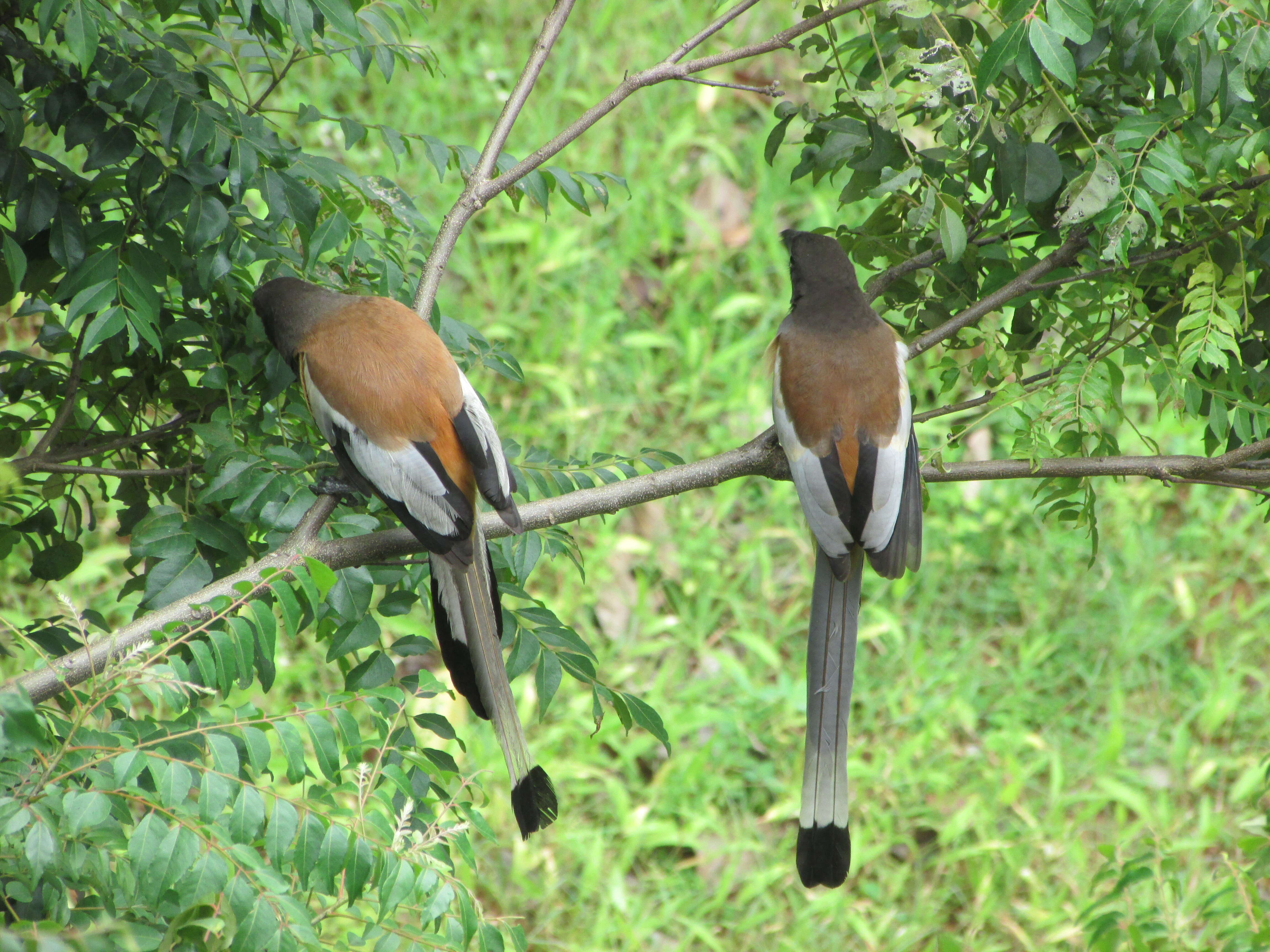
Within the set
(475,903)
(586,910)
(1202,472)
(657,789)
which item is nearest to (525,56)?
(657,789)

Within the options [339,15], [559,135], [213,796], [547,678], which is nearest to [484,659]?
[547,678]

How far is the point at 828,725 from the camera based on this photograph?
2.54 meters

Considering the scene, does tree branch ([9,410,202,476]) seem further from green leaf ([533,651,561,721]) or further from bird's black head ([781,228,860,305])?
bird's black head ([781,228,860,305])

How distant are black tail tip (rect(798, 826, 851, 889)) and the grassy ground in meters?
1.01

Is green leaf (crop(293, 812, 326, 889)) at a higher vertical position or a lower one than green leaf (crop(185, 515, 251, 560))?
lower

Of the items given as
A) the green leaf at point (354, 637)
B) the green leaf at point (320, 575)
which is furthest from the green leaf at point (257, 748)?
the green leaf at point (354, 637)

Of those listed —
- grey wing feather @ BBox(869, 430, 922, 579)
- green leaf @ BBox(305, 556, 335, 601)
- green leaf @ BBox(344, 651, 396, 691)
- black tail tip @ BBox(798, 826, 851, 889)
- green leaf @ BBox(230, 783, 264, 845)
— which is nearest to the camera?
green leaf @ BBox(230, 783, 264, 845)

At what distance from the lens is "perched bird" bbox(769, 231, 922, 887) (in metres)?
2.52

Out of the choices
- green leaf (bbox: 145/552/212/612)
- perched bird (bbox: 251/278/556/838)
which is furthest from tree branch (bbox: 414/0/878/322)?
green leaf (bbox: 145/552/212/612)

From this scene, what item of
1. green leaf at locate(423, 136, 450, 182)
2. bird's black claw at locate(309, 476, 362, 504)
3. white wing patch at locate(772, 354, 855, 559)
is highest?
green leaf at locate(423, 136, 450, 182)

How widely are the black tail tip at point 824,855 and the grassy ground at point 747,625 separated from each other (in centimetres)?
101

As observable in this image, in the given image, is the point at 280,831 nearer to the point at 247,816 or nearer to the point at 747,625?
the point at 247,816

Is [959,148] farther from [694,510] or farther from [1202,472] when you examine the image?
[694,510]

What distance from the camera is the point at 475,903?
1791mm
